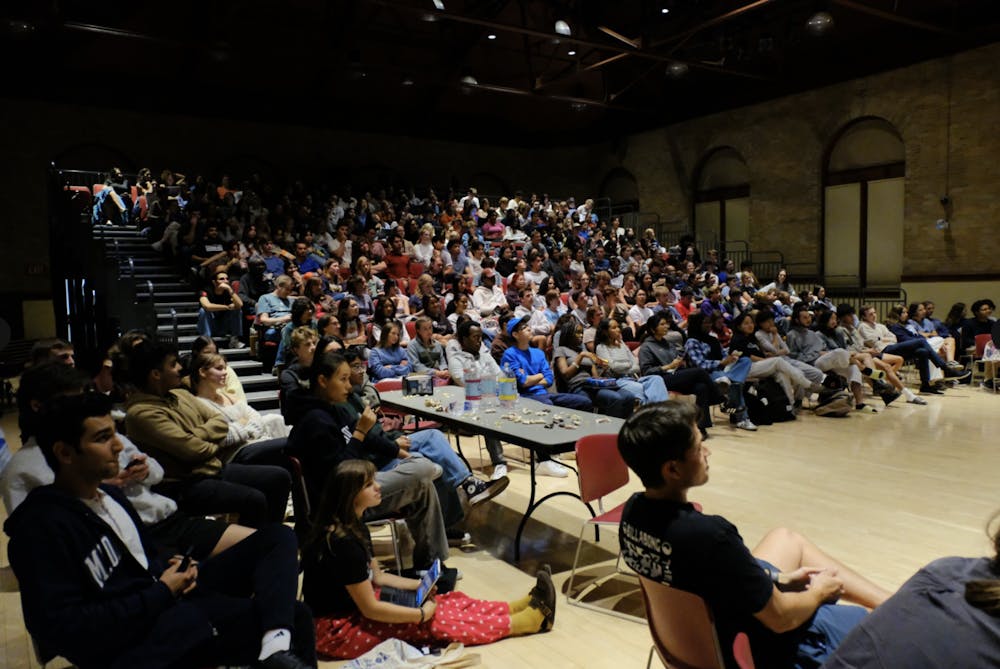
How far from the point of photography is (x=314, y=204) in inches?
509

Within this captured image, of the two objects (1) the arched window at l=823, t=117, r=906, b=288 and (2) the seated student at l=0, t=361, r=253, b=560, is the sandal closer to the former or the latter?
(2) the seated student at l=0, t=361, r=253, b=560

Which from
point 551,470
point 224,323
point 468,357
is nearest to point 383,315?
point 468,357

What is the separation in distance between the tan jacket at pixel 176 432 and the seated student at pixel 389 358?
261 cm

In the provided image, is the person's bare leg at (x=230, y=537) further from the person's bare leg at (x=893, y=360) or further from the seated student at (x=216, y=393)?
the person's bare leg at (x=893, y=360)

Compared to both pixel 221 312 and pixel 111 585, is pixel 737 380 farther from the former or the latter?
pixel 111 585

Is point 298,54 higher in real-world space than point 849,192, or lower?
higher

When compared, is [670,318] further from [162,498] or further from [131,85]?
[131,85]

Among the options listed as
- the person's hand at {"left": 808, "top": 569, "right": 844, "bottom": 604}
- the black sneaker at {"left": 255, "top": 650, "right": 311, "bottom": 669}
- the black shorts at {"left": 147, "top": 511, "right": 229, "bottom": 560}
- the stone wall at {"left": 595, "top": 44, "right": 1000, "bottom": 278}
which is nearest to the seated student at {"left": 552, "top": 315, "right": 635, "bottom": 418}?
the black shorts at {"left": 147, "top": 511, "right": 229, "bottom": 560}

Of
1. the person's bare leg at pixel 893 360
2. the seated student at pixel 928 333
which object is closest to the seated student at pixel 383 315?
the person's bare leg at pixel 893 360

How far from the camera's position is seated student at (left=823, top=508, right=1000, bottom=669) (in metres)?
→ 1.05

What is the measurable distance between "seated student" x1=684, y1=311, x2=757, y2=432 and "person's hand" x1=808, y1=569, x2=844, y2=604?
17.0ft

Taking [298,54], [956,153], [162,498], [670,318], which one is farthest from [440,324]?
[956,153]

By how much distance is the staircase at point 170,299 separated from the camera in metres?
6.85

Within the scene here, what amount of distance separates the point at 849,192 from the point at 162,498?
48.5ft
